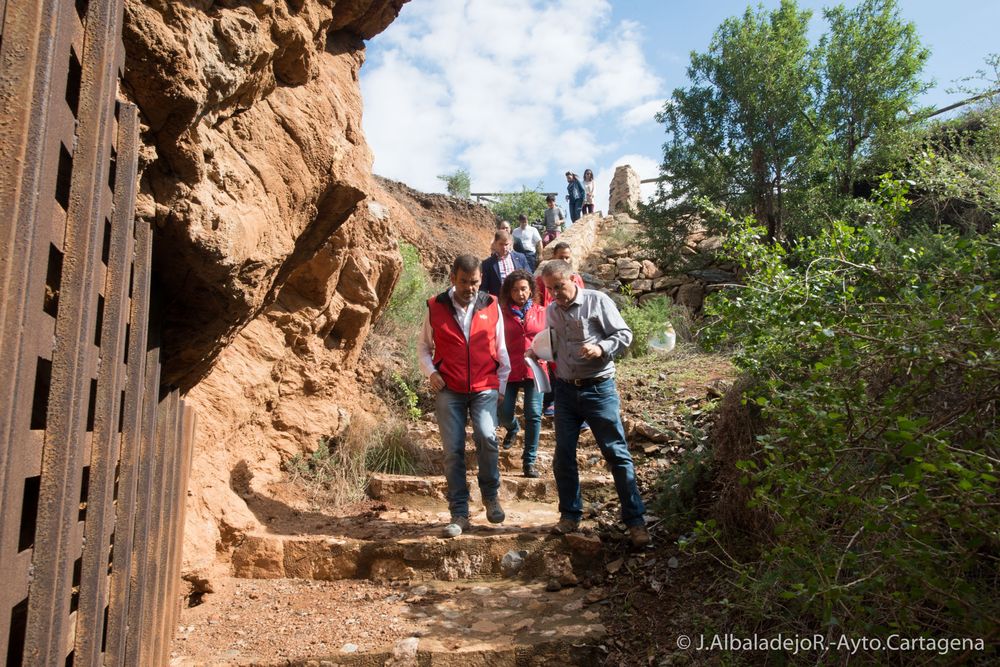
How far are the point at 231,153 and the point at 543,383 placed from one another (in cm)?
293

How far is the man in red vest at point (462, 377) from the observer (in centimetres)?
479

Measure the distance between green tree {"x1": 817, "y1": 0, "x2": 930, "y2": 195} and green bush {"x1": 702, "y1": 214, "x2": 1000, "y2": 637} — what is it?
9.52m

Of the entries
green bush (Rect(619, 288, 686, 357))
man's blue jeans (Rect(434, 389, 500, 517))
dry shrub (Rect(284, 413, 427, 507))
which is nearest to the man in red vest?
man's blue jeans (Rect(434, 389, 500, 517))

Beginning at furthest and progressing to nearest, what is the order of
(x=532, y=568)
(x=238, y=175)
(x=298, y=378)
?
(x=298, y=378), (x=532, y=568), (x=238, y=175)

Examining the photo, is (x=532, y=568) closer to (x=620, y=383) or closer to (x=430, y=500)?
(x=430, y=500)

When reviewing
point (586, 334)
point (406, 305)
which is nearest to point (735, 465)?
point (586, 334)

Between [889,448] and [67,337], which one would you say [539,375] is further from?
[67,337]

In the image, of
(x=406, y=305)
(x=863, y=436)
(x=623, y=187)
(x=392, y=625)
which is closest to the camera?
(x=863, y=436)

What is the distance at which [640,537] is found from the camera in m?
4.37

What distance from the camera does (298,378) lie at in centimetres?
652

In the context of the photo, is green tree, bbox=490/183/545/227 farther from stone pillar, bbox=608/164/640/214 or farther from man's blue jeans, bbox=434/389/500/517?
man's blue jeans, bbox=434/389/500/517

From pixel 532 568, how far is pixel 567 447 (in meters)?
0.85

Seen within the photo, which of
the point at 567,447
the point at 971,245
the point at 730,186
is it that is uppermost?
the point at 730,186

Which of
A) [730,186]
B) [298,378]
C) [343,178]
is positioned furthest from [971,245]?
[730,186]
